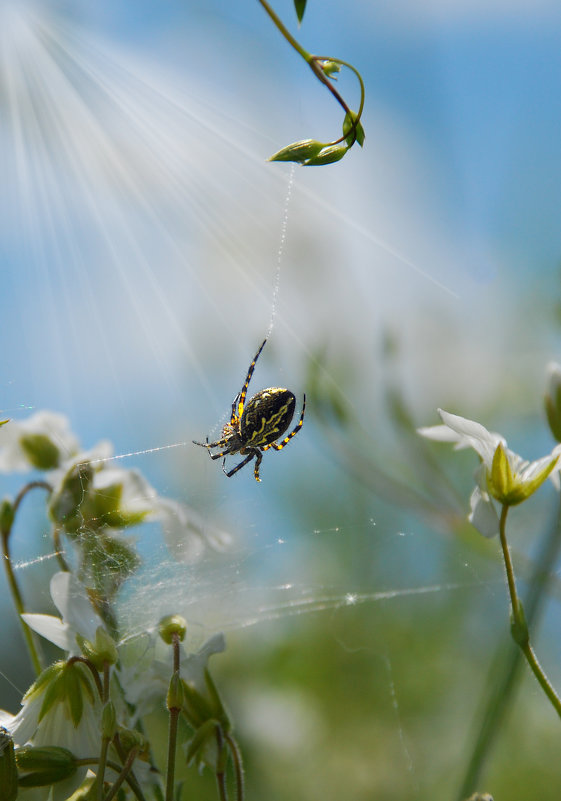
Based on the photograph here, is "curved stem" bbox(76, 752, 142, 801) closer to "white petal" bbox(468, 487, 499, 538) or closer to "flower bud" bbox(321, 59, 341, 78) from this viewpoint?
"white petal" bbox(468, 487, 499, 538)

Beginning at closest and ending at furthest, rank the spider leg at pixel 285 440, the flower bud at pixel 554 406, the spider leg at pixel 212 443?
the flower bud at pixel 554 406 < the spider leg at pixel 212 443 < the spider leg at pixel 285 440

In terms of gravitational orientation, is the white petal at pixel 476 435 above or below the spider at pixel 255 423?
above

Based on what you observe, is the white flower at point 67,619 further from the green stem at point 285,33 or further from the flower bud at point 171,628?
the green stem at point 285,33

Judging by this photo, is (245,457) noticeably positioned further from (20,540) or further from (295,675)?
(20,540)

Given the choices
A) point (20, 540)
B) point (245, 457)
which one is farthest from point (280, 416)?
point (20, 540)

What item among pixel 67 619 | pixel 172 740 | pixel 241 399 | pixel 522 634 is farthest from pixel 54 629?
pixel 241 399

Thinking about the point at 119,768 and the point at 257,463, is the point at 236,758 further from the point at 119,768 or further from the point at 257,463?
the point at 257,463

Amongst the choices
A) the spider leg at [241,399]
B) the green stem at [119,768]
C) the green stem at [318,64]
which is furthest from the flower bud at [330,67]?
the spider leg at [241,399]
